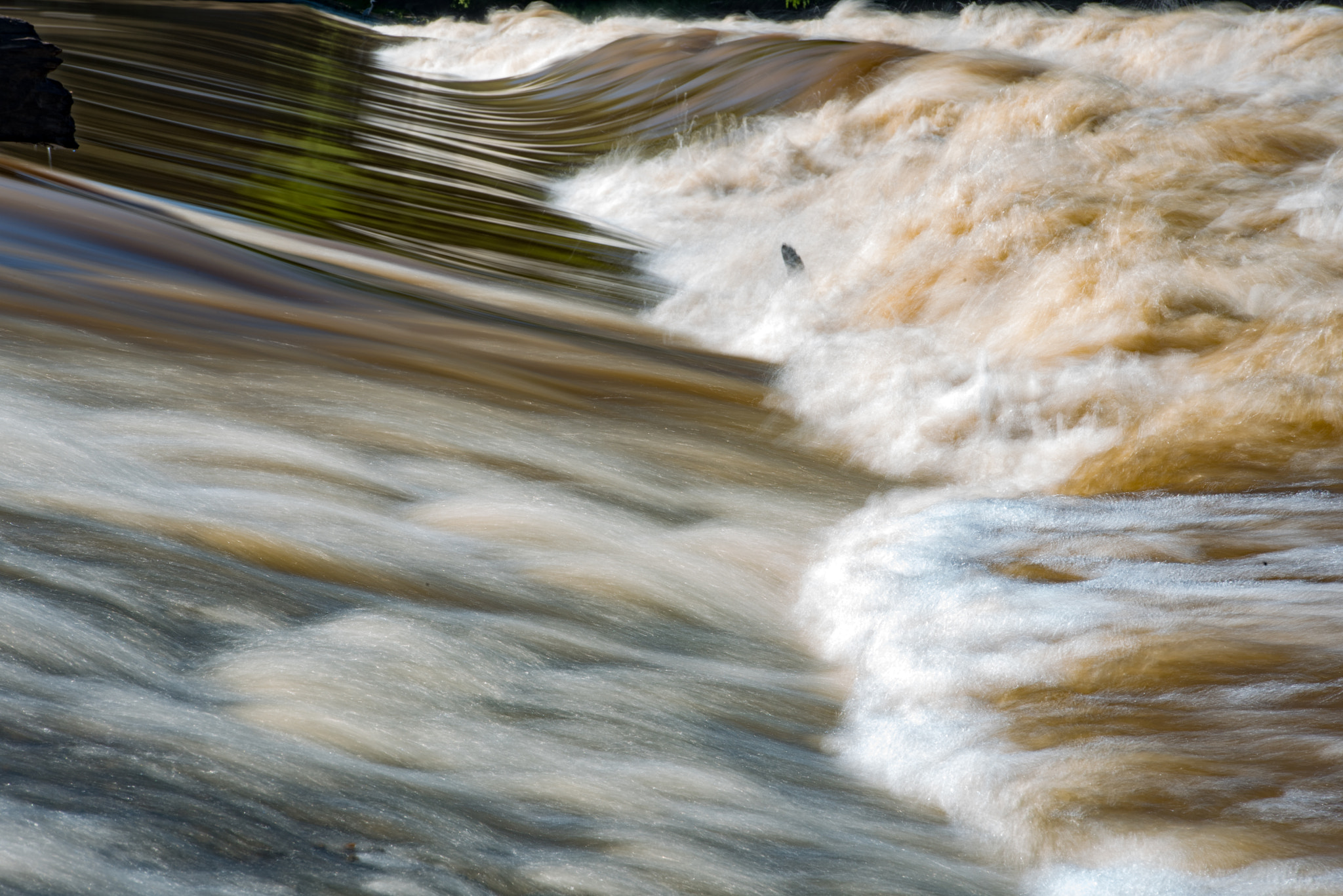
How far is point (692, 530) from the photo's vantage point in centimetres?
275

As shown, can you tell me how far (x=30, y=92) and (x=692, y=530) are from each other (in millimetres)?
3699

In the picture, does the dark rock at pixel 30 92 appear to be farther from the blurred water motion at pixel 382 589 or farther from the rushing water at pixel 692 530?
the blurred water motion at pixel 382 589

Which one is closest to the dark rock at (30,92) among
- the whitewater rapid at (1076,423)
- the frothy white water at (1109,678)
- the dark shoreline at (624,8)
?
the whitewater rapid at (1076,423)

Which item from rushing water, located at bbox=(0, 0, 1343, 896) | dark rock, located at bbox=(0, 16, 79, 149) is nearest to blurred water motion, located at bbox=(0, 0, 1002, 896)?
rushing water, located at bbox=(0, 0, 1343, 896)

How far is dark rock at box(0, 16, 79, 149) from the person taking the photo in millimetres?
4590

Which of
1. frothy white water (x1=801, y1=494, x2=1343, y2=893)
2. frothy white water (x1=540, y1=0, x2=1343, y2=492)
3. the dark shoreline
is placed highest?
the dark shoreline

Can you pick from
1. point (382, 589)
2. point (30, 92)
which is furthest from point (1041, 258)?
point (30, 92)

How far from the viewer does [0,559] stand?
1740mm

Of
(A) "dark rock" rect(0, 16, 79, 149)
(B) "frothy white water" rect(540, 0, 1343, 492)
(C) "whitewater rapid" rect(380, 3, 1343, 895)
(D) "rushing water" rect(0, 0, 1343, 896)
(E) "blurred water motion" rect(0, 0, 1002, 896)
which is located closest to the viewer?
(E) "blurred water motion" rect(0, 0, 1002, 896)

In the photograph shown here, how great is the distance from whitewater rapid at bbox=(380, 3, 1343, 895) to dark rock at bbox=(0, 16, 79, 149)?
8.56ft

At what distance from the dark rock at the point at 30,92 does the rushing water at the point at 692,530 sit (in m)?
0.18

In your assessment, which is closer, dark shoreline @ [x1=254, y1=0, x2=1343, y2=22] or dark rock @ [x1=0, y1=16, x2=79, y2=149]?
dark rock @ [x1=0, y1=16, x2=79, y2=149]

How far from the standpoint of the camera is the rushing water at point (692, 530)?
1.49 meters

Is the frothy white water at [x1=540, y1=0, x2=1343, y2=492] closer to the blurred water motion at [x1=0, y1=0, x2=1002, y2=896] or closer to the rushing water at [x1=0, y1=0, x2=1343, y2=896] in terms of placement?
the rushing water at [x1=0, y1=0, x2=1343, y2=896]
